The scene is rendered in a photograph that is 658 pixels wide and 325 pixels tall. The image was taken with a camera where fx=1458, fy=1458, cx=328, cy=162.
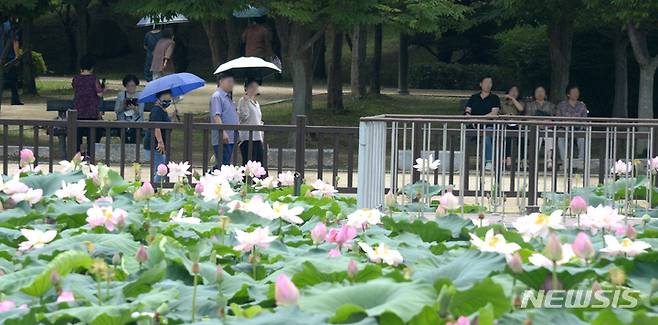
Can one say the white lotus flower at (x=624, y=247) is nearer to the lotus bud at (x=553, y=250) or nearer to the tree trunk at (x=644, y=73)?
the lotus bud at (x=553, y=250)

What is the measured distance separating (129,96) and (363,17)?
12.6 feet

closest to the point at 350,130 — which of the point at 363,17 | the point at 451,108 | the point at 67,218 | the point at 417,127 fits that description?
the point at 417,127

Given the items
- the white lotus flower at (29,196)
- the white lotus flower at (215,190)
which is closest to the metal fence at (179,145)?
the white lotus flower at (29,196)

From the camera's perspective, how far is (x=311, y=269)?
218 inches

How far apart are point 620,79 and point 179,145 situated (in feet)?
28.7

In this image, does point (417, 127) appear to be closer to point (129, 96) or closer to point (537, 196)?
point (537, 196)

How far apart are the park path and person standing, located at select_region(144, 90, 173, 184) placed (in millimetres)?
10854

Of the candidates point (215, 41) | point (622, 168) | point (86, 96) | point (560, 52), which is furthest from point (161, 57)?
point (622, 168)

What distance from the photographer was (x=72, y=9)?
46.9m

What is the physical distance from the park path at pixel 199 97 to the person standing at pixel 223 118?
12034 mm

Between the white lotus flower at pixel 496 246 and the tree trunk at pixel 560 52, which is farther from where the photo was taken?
the tree trunk at pixel 560 52

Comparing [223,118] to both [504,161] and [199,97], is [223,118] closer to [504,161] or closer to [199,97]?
[504,161]

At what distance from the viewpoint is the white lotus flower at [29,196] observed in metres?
8.00

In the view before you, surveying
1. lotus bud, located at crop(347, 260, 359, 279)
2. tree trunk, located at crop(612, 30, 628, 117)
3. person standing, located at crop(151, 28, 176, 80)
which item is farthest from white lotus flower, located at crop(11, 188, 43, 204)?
tree trunk, located at crop(612, 30, 628, 117)
